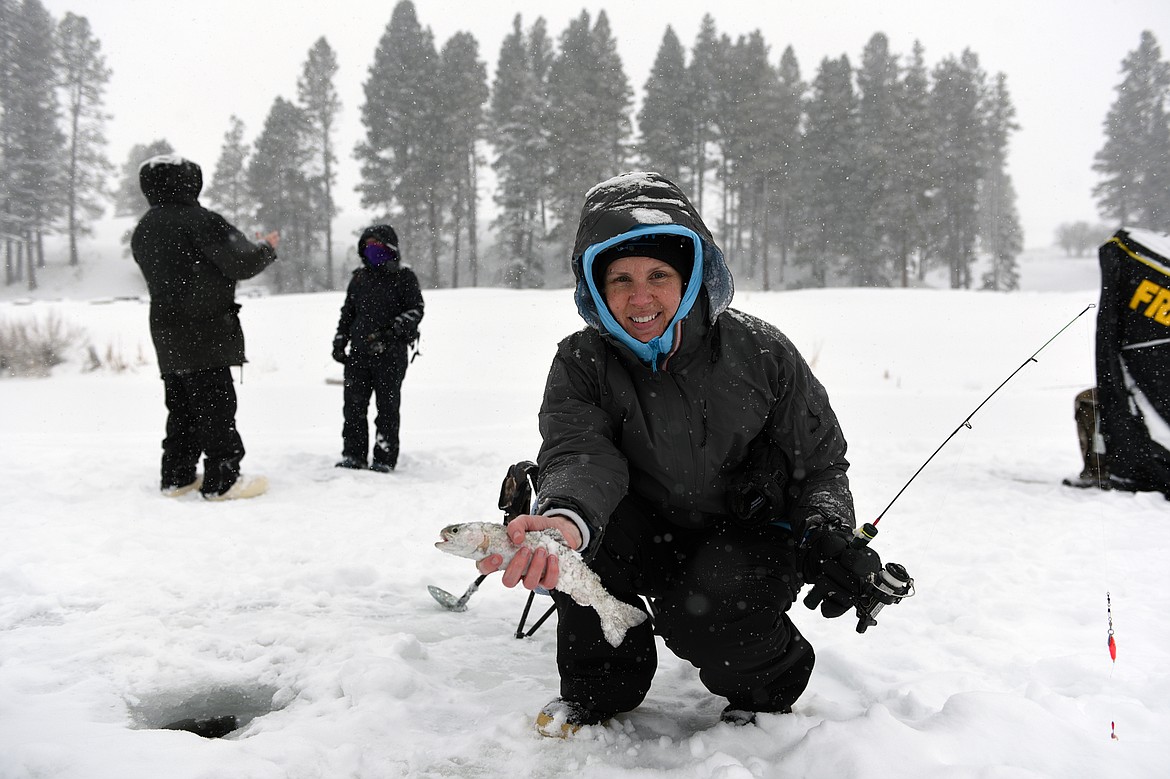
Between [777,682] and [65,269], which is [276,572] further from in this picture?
[65,269]

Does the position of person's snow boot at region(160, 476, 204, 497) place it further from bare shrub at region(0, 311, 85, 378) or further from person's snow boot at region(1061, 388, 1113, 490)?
bare shrub at region(0, 311, 85, 378)

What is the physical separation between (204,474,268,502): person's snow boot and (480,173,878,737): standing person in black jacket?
3560 mm

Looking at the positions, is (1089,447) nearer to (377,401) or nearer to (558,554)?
(558,554)

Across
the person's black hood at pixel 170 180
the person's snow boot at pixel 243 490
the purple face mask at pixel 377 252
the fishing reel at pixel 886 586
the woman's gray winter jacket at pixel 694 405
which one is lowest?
the person's snow boot at pixel 243 490

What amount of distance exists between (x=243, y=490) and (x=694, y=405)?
3.98m

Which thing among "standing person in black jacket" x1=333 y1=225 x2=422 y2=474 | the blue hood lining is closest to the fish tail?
the blue hood lining

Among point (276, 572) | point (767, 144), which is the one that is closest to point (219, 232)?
point (276, 572)

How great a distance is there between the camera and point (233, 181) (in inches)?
1997

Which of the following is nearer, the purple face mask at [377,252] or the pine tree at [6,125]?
the purple face mask at [377,252]

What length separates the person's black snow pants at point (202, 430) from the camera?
4.84 m

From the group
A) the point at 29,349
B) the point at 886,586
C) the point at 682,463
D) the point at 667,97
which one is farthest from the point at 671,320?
the point at 667,97

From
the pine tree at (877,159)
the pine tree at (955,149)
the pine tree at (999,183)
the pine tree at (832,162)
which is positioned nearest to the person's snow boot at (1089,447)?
the pine tree at (877,159)

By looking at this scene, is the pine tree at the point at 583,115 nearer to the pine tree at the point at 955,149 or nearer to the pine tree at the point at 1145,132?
the pine tree at the point at 955,149

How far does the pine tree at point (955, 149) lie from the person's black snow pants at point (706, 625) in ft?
145
